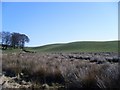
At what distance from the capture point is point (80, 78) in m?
10.6

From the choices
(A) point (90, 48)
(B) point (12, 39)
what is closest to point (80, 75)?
(B) point (12, 39)

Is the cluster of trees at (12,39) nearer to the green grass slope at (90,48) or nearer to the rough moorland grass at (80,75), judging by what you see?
the green grass slope at (90,48)

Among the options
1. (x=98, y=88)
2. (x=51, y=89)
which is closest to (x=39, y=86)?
(x=51, y=89)

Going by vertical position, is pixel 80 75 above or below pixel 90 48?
above

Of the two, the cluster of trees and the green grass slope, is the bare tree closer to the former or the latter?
the cluster of trees

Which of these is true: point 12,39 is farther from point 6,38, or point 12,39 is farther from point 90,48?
point 90,48

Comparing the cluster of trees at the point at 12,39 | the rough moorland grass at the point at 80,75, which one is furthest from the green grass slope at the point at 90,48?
the rough moorland grass at the point at 80,75

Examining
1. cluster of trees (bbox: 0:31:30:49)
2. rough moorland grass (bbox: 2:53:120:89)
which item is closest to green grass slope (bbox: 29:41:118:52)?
cluster of trees (bbox: 0:31:30:49)

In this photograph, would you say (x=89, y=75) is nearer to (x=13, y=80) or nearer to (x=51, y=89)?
(x=51, y=89)

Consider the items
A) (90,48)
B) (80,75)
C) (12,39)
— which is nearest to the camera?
(80,75)

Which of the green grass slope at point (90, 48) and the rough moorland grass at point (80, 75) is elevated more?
the rough moorland grass at point (80, 75)

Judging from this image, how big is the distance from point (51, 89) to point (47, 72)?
9.32 ft

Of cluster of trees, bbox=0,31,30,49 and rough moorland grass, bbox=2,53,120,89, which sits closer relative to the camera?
rough moorland grass, bbox=2,53,120,89

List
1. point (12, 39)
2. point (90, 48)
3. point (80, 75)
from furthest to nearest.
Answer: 1. point (90, 48)
2. point (12, 39)
3. point (80, 75)
